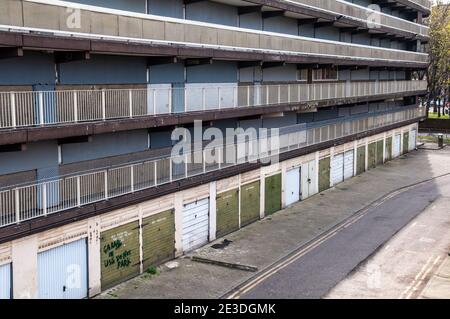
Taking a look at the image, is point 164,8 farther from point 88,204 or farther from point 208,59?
point 88,204

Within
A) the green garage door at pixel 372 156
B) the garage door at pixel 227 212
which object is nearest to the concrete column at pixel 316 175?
the garage door at pixel 227 212

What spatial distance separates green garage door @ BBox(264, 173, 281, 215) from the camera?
28.6 meters

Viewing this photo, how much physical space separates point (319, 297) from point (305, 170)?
15174 mm

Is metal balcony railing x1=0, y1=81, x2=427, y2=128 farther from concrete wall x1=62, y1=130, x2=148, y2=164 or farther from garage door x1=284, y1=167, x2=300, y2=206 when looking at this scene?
garage door x1=284, y1=167, x2=300, y2=206

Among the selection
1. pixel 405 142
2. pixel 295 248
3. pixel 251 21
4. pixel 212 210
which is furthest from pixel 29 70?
pixel 405 142

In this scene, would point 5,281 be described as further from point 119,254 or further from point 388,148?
point 388,148

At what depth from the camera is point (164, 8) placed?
22.4m

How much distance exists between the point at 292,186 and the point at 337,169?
711 centimetres

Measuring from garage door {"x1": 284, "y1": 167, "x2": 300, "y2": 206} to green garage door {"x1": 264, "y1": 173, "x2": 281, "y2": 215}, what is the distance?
1.00 meters

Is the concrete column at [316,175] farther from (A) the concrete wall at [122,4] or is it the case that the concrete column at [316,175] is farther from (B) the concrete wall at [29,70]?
(B) the concrete wall at [29,70]

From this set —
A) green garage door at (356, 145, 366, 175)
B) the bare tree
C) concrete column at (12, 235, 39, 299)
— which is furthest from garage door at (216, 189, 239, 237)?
the bare tree

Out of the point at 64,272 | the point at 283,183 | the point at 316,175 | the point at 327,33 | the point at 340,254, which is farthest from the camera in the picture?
the point at 327,33

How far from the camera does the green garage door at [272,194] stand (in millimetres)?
28625

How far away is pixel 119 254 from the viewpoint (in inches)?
742
